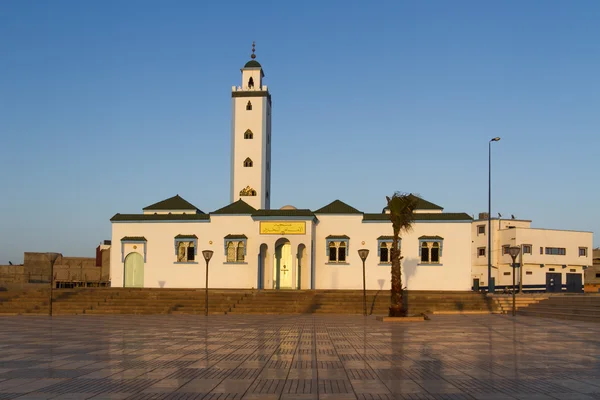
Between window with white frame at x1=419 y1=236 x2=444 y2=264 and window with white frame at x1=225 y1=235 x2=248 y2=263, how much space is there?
11.4 metres

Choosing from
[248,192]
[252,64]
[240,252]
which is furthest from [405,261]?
[252,64]

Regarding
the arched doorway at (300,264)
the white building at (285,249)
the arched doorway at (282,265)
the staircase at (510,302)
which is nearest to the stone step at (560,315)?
the staircase at (510,302)

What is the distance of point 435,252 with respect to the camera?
129 feet

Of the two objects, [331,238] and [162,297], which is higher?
[331,238]

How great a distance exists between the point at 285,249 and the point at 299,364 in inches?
1104

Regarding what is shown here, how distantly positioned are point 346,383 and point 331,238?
97.6 ft

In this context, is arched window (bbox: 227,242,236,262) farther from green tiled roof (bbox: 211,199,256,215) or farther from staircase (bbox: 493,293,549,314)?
staircase (bbox: 493,293,549,314)

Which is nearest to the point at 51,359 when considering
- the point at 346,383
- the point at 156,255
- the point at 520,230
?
the point at 346,383

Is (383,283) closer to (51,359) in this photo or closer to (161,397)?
(51,359)

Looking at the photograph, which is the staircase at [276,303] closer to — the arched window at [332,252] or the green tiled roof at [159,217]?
the arched window at [332,252]

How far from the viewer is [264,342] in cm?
1645

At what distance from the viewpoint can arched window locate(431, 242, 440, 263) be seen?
39125 millimetres

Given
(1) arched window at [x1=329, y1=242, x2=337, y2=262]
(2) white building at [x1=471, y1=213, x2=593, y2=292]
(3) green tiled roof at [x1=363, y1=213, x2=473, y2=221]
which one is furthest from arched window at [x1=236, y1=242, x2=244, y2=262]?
(2) white building at [x1=471, y1=213, x2=593, y2=292]

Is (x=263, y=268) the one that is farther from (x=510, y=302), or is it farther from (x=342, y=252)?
(x=510, y=302)
